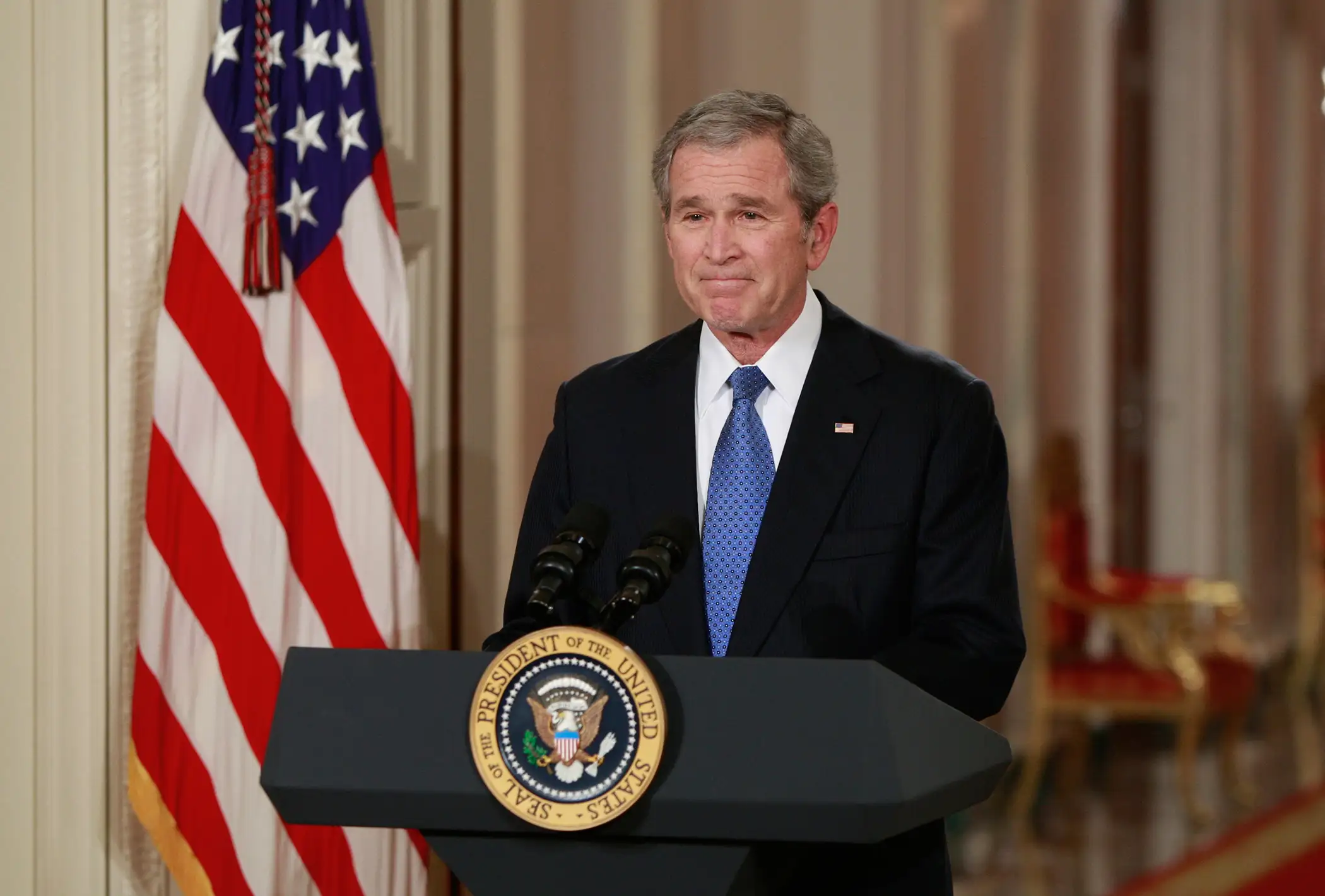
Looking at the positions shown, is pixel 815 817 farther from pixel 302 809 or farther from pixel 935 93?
pixel 935 93

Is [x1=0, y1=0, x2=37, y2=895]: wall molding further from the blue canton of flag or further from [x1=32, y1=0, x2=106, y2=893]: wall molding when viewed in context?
the blue canton of flag

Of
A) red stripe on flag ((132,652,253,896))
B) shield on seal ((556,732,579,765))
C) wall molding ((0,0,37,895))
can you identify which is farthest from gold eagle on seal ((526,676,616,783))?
wall molding ((0,0,37,895))

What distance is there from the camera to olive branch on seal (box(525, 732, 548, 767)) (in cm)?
133

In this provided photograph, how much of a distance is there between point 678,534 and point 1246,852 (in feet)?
14.3

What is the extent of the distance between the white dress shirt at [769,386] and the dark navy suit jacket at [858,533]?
0.08 feet

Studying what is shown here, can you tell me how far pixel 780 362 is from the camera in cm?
202

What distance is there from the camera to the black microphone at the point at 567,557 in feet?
4.60

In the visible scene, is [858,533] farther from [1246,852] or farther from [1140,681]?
[1246,852]

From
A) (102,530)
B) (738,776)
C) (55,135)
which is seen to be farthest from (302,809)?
(55,135)

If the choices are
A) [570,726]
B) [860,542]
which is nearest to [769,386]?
[860,542]

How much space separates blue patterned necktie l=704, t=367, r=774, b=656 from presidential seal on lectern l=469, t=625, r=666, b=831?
0.57 meters

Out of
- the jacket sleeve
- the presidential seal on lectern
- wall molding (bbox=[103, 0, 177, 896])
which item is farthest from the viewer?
wall molding (bbox=[103, 0, 177, 896])

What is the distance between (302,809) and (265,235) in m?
1.90

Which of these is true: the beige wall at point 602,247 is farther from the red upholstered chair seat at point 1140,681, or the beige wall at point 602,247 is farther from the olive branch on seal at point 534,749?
the olive branch on seal at point 534,749
